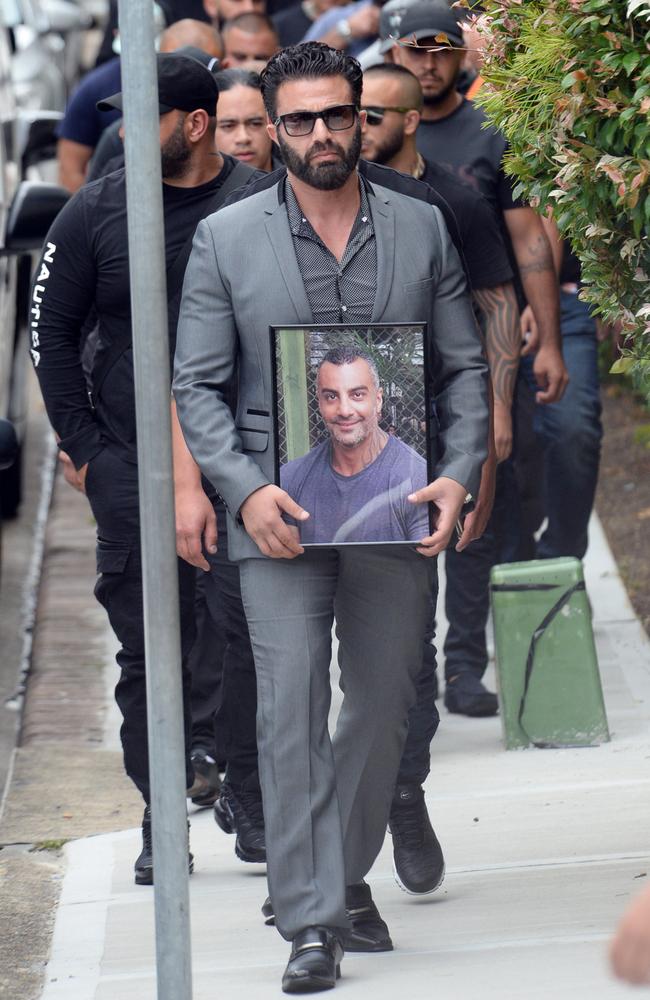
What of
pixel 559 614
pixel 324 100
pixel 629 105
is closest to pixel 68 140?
pixel 559 614

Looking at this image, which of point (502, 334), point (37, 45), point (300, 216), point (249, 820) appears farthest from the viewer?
point (37, 45)

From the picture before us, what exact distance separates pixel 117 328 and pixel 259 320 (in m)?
1.03

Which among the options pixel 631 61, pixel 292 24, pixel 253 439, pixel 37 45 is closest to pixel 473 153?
pixel 253 439

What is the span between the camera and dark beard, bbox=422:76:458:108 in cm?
682

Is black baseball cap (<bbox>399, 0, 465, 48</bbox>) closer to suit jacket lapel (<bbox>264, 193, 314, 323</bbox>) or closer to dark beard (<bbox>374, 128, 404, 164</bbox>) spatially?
dark beard (<bbox>374, 128, 404, 164</bbox>)

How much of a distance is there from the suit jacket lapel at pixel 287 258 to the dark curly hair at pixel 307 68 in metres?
0.22

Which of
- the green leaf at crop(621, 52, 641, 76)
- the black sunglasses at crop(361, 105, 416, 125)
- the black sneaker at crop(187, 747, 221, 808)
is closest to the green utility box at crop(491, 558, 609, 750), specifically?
the black sneaker at crop(187, 747, 221, 808)

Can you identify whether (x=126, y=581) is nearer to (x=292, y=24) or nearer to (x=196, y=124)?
(x=196, y=124)

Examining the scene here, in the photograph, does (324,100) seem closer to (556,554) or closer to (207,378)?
(207,378)

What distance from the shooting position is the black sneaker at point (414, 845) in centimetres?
495

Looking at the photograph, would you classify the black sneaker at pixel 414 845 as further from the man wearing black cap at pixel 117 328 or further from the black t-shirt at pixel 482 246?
the black t-shirt at pixel 482 246

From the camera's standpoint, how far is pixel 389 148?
20.4 feet

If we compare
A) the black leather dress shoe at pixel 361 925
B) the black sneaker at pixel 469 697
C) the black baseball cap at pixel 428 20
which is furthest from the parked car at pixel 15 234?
the black leather dress shoe at pixel 361 925

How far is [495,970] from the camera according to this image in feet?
14.3
